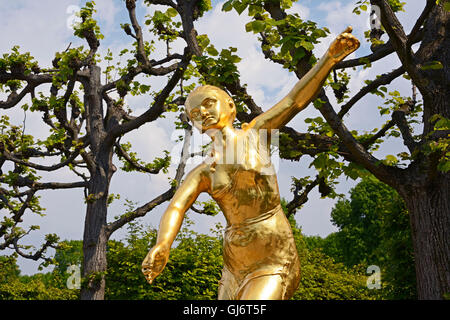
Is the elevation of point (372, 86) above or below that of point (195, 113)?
above

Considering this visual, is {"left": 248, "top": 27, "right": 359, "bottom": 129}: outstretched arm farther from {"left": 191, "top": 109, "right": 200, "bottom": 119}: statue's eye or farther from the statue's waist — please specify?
the statue's waist

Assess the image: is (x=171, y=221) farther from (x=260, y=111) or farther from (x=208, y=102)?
(x=260, y=111)

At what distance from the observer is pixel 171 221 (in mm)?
3559

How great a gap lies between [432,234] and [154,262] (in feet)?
16.8

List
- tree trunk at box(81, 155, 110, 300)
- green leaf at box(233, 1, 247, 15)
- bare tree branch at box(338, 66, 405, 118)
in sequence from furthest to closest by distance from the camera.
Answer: tree trunk at box(81, 155, 110, 300), bare tree branch at box(338, 66, 405, 118), green leaf at box(233, 1, 247, 15)

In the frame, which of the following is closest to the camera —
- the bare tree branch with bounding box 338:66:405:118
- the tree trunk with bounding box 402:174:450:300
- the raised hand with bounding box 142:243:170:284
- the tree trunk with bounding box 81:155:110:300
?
the raised hand with bounding box 142:243:170:284

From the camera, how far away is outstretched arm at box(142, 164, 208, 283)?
3279 millimetres

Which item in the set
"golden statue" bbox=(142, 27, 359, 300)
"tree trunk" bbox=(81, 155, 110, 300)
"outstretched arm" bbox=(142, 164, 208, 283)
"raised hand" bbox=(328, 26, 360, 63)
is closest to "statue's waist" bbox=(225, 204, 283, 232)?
"golden statue" bbox=(142, 27, 359, 300)

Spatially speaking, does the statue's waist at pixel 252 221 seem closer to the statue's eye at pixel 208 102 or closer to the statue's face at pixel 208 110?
the statue's face at pixel 208 110

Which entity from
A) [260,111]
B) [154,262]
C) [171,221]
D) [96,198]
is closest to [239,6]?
[260,111]

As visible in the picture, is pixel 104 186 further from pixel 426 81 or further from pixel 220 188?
pixel 220 188

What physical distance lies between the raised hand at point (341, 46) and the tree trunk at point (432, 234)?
4.23 m
